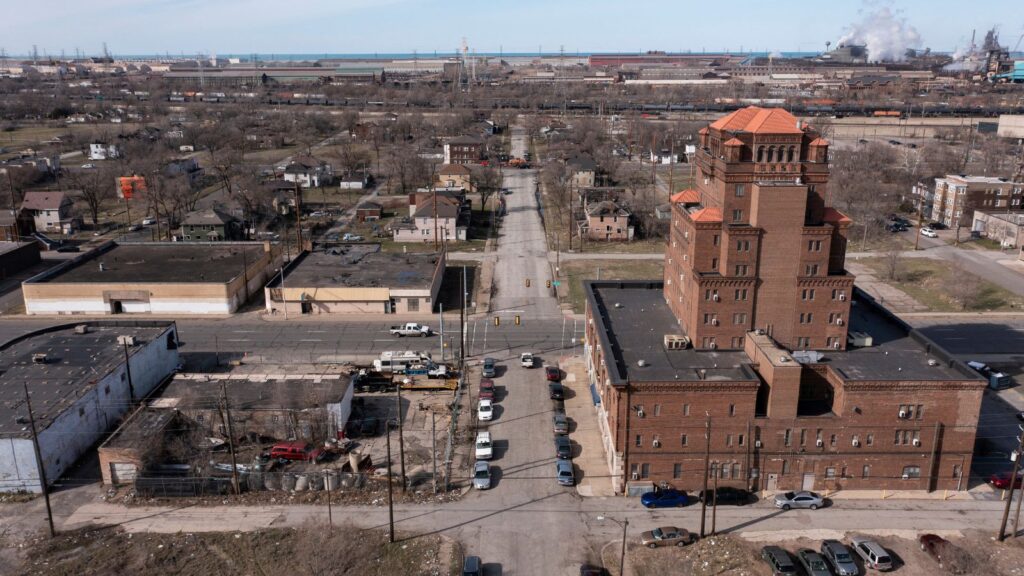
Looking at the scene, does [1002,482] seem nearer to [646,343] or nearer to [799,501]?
[799,501]

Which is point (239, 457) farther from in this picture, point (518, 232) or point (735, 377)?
point (518, 232)

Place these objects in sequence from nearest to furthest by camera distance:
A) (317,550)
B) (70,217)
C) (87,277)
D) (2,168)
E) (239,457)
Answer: (317,550) → (239,457) → (87,277) → (70,217) → (2,168)

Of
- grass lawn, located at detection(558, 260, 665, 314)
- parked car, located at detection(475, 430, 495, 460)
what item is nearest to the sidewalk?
parked car, located at detection(475, 430, 495, 460)

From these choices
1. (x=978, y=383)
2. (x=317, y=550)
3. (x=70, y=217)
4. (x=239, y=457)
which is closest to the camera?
(x=317, y=550)

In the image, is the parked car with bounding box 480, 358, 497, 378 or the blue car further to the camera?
the parked car with bounding box 480, 358, 497, 378

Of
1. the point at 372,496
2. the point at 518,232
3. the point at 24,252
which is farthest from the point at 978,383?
the point at 24,252

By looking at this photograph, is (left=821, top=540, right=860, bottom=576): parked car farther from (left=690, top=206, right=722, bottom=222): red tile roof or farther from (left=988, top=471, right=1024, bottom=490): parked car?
(left=690, top=206, right=722, bottom=222): red tile roof

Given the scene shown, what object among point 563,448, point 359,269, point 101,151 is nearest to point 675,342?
point 563,448
